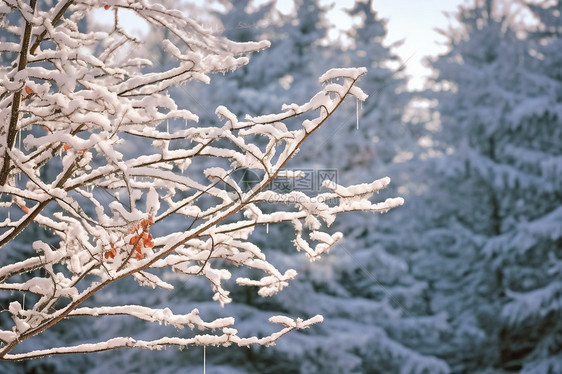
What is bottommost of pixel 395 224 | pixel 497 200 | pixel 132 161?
pixel 395 224

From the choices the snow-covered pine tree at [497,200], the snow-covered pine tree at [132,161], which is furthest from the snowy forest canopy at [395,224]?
the snow-covered pine tree at [132,161]

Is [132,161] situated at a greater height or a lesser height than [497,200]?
greater

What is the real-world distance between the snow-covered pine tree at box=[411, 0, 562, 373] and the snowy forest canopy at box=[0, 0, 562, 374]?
0.11 ft

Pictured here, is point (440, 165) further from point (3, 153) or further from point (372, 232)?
point (3, 153)

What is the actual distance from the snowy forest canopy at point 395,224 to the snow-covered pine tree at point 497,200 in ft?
0.11

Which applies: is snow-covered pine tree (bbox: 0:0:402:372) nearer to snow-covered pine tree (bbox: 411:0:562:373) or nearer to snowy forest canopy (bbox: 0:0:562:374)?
snowy forest canopy (bbox: 0:0:562:374)

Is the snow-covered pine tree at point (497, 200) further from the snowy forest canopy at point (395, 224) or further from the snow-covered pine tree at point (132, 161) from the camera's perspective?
the snow-covered pine tree at point (132, 161)

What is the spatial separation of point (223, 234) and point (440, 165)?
9.71 metres

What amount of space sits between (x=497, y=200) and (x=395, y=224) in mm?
2250

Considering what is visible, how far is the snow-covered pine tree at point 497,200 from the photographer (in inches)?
404

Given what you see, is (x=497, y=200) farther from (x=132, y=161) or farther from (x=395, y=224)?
(x=132, y=161)

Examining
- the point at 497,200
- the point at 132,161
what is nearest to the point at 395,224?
the point at 497,200

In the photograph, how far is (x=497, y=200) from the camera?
439 inches

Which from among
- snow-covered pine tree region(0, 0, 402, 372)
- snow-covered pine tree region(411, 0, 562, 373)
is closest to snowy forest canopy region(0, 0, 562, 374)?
snow-covered pine tree region(411, 0, 562, 373)
